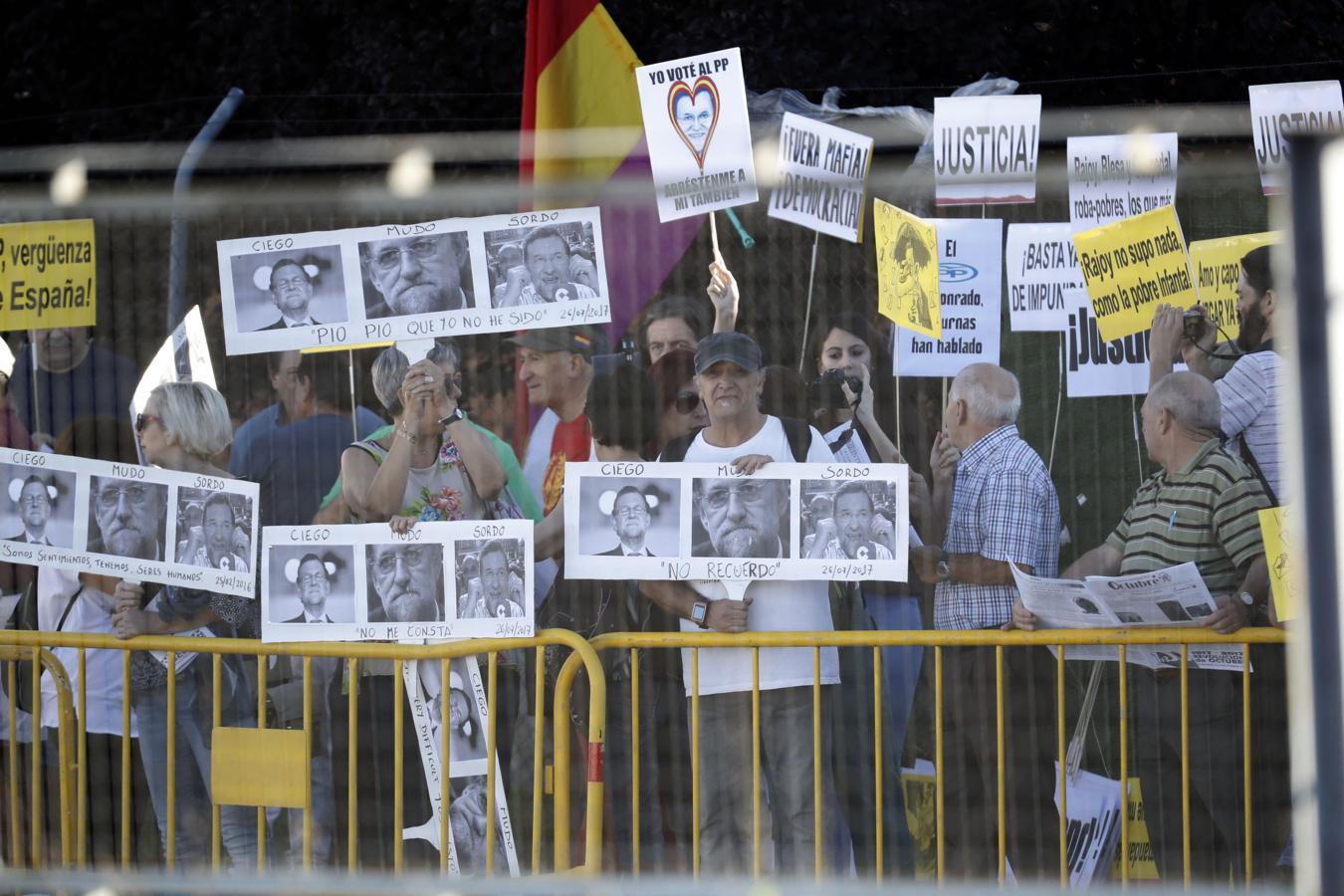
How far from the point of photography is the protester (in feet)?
15.3

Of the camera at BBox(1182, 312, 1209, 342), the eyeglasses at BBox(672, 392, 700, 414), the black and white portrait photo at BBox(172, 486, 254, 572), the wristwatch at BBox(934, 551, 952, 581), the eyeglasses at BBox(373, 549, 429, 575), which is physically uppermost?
the camera at BBox(1182, 312, 1209, 342)

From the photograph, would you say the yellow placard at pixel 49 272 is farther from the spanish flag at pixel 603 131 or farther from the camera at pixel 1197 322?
the camera at pixel 1197 322

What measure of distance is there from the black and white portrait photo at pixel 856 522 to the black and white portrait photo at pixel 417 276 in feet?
3.79

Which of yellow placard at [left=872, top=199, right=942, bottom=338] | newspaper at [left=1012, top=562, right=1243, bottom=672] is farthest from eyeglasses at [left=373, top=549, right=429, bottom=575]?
newspaper at [left=1012, top=562, right=1243, bottom=672]

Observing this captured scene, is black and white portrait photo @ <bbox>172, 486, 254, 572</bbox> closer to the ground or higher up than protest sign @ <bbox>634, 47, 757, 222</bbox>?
closer to the ground

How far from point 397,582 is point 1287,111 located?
2.80 metres

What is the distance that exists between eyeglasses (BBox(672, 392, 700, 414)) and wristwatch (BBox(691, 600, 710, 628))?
53 cm

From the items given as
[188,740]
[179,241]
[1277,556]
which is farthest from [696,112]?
[188,740]

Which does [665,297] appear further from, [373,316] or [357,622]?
[357,622]

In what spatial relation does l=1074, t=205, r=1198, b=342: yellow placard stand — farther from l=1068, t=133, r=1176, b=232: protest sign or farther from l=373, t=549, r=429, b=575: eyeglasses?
l=373, t=549, r=429, b=575: eyeglasses

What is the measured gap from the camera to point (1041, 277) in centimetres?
442

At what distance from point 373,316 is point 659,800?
5.17 feet

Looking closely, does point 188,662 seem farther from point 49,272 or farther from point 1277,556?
point 1277,556

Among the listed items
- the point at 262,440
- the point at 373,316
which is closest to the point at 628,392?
the point at 373,316
